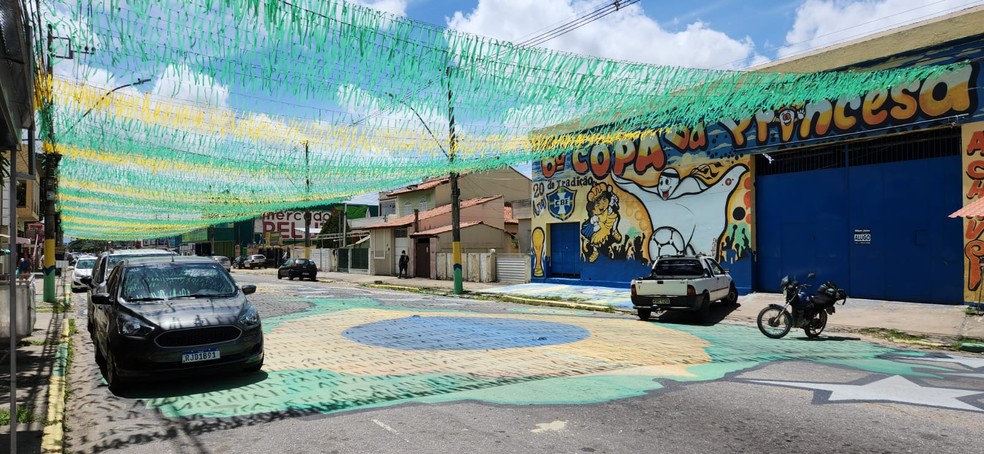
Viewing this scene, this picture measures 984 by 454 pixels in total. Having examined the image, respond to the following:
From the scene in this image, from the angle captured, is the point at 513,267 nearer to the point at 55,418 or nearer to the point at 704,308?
the point at 704,308

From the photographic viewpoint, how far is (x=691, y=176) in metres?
20.2

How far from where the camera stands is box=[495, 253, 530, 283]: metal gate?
2751 cm

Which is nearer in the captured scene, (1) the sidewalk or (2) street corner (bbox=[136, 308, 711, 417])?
(1) the sidewalk

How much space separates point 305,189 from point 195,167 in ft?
19.7

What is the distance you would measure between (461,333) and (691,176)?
470 inches

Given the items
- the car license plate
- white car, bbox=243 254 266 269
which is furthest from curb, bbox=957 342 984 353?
white car, bbox=243 254 266 269

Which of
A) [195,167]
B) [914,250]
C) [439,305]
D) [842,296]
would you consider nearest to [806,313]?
[842,296]

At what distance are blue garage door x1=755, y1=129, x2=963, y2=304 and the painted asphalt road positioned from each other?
5881mm

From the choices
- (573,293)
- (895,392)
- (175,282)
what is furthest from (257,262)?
(895,392)

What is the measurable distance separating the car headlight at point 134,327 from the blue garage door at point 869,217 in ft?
55.0

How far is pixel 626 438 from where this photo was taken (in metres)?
5.15

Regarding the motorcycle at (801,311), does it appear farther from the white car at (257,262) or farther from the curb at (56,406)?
the white car at (257,262)

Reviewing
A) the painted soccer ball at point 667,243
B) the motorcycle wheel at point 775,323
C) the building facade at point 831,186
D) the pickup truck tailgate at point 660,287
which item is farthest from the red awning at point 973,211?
the painted soccer ball at point 667,243

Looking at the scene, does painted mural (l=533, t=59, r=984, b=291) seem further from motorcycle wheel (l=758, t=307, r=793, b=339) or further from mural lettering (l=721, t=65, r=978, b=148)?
motorcycle wheel (l=758, t=307, r=793, b=339)
